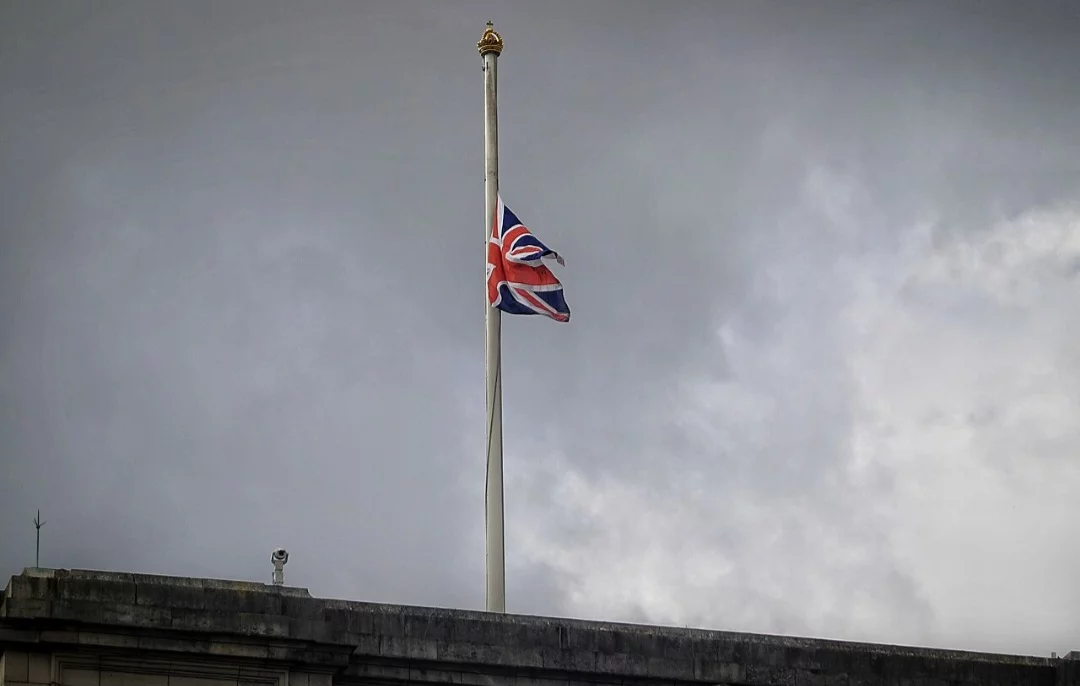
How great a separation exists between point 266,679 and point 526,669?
3987 mm

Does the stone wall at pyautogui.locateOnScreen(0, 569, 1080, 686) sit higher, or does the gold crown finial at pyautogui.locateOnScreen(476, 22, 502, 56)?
the gold crown finial at pyautogui.locateOnScreen(476, 22, 502, 56)

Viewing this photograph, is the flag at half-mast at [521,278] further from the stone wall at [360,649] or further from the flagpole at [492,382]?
the stone wall at [360,649]

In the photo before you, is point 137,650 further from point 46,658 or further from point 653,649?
point 653,649

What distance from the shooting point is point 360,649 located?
126 feet

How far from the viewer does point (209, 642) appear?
3738 centimetres

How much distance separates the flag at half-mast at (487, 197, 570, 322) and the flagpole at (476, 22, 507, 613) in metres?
0.34

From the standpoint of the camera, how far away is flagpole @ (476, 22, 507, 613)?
43500mm

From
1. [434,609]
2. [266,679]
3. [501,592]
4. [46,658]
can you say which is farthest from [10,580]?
[501,592]

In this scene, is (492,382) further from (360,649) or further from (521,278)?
(360,649)

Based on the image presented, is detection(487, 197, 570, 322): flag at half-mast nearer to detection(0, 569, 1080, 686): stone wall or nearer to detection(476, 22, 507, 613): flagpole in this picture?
detection(476, 22, 507, 613): flagpole

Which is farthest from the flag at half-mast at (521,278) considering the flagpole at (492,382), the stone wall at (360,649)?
the stone wall at (360,649)

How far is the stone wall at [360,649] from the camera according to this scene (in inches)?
1448

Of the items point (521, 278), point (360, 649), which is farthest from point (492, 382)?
point (360, 649)

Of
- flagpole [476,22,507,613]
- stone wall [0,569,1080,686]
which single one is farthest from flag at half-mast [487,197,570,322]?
stone wall [0,569,1080,686]
